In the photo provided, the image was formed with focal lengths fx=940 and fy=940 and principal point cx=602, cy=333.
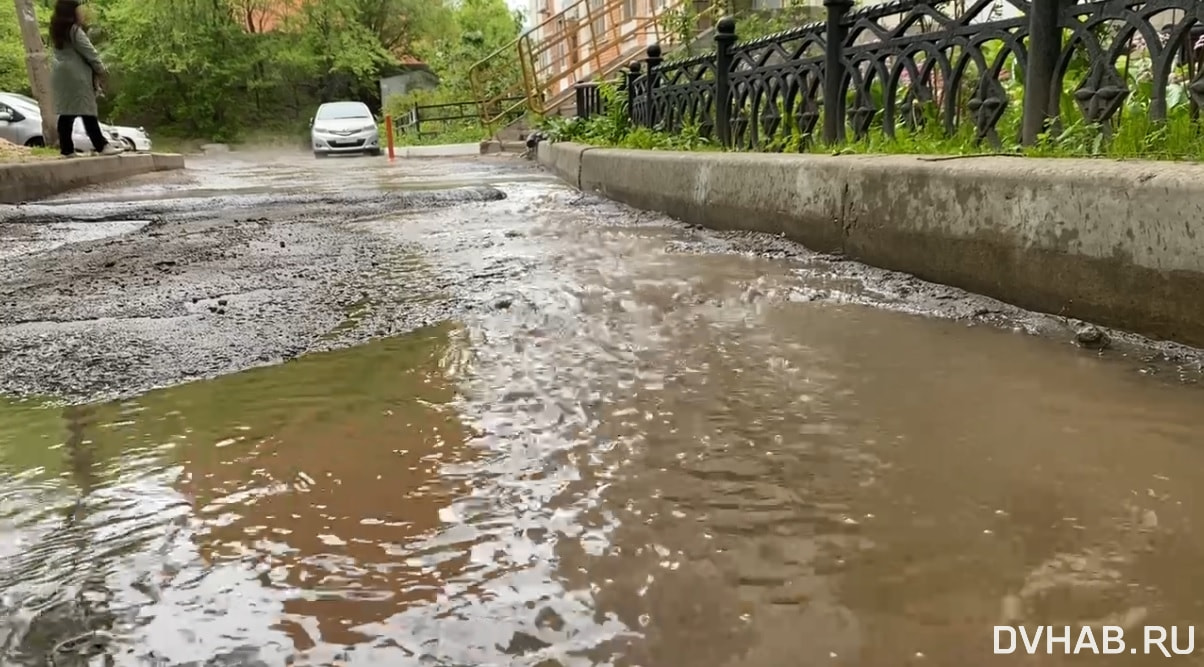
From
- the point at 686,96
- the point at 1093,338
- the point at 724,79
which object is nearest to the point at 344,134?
the point at 686,96

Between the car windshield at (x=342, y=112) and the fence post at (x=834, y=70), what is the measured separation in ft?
64.6

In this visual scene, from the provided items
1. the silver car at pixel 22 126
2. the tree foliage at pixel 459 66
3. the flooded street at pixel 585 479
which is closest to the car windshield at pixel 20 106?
the silver car at pixel 22 126

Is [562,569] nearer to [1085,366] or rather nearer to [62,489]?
[62,489]

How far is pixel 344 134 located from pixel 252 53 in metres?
13.7

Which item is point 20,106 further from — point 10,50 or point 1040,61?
point 1040,61

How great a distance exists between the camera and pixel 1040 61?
3547mm

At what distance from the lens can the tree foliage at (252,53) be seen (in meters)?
32.0

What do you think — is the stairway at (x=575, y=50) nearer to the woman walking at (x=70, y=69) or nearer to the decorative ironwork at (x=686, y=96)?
the decorative ironwork at (x=686, y=96)

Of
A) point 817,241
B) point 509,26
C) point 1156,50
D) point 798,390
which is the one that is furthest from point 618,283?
point 509,26

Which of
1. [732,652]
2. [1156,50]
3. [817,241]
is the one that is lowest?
[732,652]

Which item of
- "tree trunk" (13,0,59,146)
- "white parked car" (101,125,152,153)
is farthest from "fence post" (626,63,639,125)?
"white parked car" (101,125,152,153)

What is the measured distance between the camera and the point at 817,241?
429cm

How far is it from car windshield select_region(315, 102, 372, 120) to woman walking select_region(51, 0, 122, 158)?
11674 millimetres

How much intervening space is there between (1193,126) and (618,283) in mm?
1979
